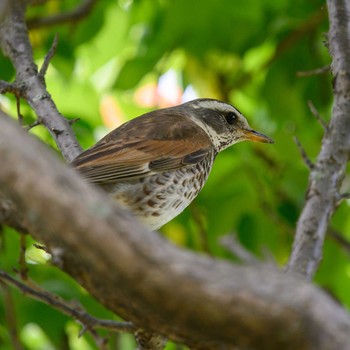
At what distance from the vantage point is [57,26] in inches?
253

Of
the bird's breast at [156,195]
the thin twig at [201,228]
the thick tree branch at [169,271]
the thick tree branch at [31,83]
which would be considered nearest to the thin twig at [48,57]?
the thick tree branch at [31,83]

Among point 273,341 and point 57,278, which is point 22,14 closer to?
point 57,278

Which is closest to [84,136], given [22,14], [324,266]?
[22,14]

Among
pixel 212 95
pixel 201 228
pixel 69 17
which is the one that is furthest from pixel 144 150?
pixel 212 95

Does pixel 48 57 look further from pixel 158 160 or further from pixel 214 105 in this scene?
pixel 214 105

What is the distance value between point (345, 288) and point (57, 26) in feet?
9.75

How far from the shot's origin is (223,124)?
584 centimetres

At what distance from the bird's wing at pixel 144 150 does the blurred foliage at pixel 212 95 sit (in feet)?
1.66

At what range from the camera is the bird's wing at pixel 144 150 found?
4.47 metres

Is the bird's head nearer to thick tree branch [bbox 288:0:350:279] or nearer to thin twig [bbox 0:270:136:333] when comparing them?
thick tree branch [bbox 288:0:350:279]

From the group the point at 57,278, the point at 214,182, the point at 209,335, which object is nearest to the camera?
the point at 209,335

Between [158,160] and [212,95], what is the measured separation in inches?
87.6

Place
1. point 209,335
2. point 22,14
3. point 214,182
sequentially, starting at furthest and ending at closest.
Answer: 1. point 214,182
2. point 22,14
3. point 209,335

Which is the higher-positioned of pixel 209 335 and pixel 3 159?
pixel 3 159
